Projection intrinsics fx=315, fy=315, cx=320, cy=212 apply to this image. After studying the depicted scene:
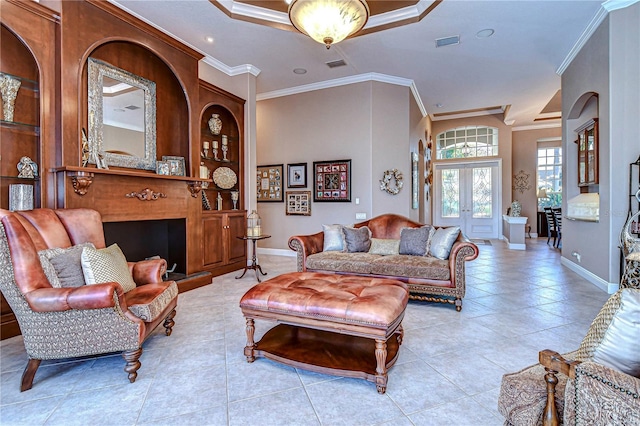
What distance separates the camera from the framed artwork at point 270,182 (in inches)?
270

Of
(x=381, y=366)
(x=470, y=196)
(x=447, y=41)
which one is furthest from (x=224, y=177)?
(x=470, y=196)

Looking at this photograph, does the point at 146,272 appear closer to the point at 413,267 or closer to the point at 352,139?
the point at 413,267

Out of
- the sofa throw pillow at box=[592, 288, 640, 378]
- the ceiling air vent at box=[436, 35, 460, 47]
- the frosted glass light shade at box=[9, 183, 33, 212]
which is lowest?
the sofa throw pillow at box=[592, 288, 640, 378]

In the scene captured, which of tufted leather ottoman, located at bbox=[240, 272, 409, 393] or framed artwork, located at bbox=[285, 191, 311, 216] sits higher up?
framed artwork, located at bbox=[285, 191, 311, 216]

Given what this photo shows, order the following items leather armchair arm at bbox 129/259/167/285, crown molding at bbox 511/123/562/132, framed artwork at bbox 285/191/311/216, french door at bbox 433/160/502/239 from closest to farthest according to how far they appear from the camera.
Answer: leather armchair arm at bbox 129/259/167/285
framed artwork at bbox 285/191/311/216
french door at bbox 433/160/502/239
crown molding at bbox 511/123/562/132

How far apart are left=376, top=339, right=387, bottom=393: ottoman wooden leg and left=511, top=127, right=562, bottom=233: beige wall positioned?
32.7 feet

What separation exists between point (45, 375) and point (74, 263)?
0.75 metres

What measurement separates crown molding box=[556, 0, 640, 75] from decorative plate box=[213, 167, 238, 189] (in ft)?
17.8

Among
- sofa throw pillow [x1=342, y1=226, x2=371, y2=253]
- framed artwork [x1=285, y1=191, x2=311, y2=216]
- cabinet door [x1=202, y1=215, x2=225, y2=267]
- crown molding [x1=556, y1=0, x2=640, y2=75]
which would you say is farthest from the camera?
framed artwork [x1=285, y1=191, x2=311, y2=216]

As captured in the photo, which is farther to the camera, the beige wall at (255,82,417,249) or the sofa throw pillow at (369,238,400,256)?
the beige wall at (255,82,417,249)

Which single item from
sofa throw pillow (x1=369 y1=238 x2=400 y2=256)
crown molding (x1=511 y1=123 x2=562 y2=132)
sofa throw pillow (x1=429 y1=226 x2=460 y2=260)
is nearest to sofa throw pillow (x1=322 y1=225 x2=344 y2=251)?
sofa throw pillow (x1=369 y1=238 x2=400 y2=256)

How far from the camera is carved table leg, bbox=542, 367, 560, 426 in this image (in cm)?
108

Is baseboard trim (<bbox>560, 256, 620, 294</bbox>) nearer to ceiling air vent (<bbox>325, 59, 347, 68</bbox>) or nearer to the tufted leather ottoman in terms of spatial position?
the tufted leather ottoman

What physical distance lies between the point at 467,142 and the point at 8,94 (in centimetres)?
1027
